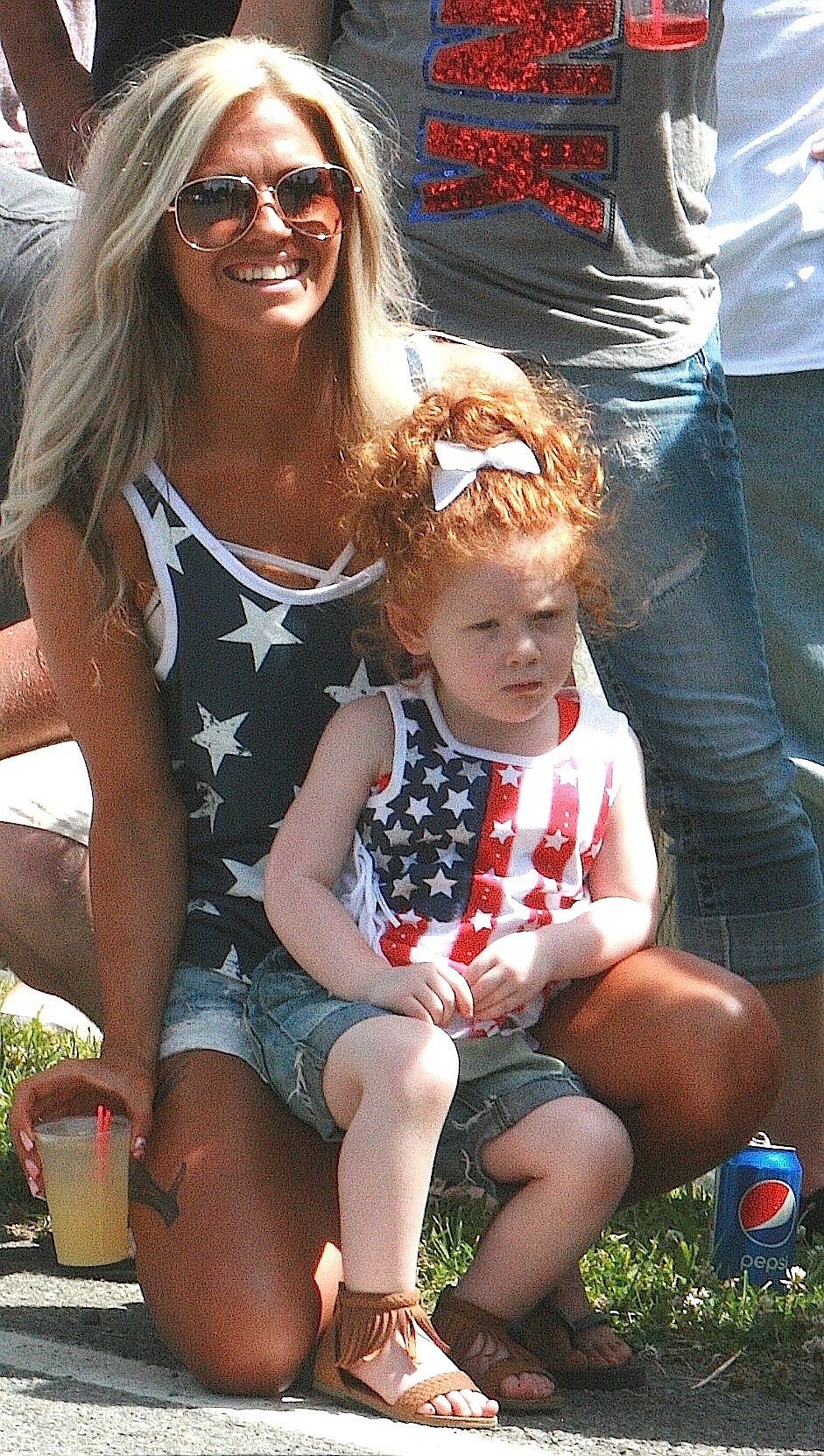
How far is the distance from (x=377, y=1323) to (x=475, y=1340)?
0.44 ft

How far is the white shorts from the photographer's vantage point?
3.52 m

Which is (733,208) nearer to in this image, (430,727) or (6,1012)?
(430,727)

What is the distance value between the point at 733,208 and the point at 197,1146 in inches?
73.4

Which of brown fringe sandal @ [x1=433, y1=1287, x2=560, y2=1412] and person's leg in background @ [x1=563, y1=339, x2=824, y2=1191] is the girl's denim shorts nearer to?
brown fringe sandal @ [x1=433, y1=1287, x2=560, y2=1412]

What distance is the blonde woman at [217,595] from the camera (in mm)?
2779

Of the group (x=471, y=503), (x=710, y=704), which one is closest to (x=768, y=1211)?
(x=710, y=704)

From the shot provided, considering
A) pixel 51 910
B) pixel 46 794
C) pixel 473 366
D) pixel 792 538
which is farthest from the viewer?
pixel 792 538

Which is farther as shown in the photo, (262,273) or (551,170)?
(551,170)

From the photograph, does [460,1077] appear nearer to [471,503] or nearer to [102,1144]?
[102,1144]

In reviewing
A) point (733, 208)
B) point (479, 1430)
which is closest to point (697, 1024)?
point (479, 1430)

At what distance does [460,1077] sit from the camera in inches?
108

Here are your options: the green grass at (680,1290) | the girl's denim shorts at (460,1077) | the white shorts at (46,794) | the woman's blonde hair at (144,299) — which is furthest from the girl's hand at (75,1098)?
the white shorts at (46,794)

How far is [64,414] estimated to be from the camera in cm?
296

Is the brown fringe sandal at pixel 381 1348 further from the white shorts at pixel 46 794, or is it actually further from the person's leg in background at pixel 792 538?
the person's leg in background at pixel 792 538
